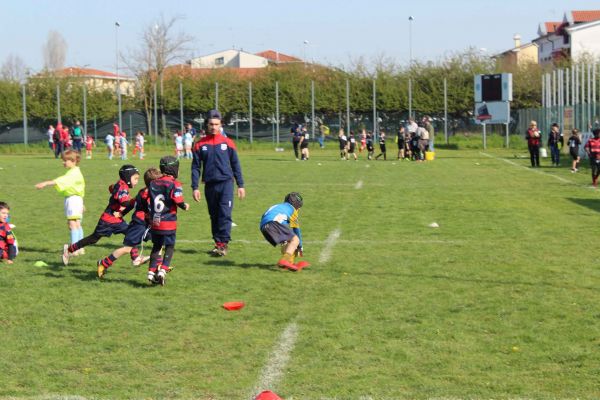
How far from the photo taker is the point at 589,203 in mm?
20062

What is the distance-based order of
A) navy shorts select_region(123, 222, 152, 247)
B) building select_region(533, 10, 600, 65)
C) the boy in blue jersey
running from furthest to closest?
1. building select_region(533, 10, 600, 65)
2. the boy in blue jersey
3. navy shorts select_region(123, 222, 152, 247)

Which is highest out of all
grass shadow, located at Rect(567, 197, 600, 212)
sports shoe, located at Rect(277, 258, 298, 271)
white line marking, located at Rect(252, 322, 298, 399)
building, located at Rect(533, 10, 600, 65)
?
building, located at Rect(533, 10, 600, 65)

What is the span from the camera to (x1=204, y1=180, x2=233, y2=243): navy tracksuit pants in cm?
1246

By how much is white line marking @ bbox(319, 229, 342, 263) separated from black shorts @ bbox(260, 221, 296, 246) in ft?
2.61

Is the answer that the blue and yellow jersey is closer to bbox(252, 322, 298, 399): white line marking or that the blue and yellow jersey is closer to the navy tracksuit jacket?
the navy tracksuit jacket

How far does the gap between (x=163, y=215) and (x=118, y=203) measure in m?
1.85

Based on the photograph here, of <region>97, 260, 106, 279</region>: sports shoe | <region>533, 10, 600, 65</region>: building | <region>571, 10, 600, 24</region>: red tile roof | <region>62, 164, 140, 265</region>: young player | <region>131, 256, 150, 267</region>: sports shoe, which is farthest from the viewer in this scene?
<region>571, 10, 600, 24</region>: red tile roof

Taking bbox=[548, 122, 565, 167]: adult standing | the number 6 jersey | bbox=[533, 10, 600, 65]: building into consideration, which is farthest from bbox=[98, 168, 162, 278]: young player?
bbox=[533, 10, 600, 65]: building

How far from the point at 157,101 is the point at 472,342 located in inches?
2433

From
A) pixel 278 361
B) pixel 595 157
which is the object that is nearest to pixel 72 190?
pixel 278 361

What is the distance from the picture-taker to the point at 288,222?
456 inches

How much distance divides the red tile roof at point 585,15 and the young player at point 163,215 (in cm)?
9931

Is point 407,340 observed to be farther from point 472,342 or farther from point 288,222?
point 288,222

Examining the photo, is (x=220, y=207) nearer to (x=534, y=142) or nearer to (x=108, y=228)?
(x=108, y=228)
